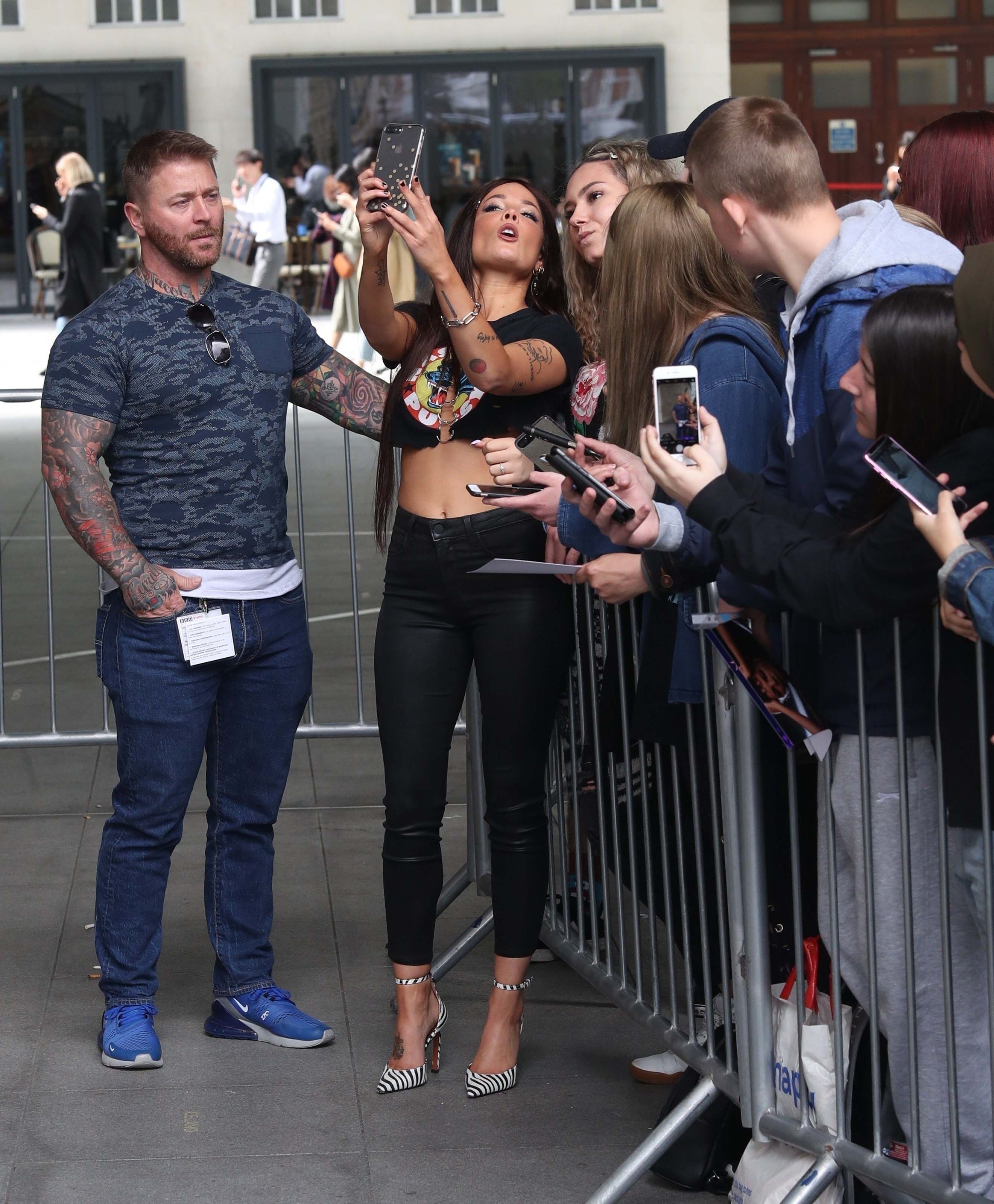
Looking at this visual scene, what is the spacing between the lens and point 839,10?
91.1 ft

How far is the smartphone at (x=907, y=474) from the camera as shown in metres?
2.32

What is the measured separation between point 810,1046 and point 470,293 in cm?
179

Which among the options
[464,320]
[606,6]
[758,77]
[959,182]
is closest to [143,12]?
[606,6]

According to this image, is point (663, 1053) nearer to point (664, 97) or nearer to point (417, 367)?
point (417, 367)

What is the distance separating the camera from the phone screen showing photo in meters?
2.65

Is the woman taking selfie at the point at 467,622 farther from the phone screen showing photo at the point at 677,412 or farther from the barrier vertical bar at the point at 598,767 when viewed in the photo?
the phone screen showing photo at the point at 677,412

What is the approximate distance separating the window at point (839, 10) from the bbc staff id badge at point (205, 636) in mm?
26737

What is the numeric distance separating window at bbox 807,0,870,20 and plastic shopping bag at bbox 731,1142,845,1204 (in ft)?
90.7

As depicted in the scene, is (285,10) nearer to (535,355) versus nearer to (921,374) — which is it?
(535,355)

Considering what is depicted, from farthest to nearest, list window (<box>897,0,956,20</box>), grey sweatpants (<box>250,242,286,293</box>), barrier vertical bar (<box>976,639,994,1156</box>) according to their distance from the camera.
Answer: window (<box>897,0,956,20</box>) → grey sweatpants (<box>250,242,286,293</box>) → barrier vertical bar (<box>976,639,994,1156</box>)

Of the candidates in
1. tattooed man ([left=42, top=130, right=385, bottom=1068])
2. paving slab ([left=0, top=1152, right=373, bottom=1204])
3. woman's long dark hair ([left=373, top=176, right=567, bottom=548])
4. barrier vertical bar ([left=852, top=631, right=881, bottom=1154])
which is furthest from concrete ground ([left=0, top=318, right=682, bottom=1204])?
woman's long dark hair ([left=373, top=176, right=567, bottom=548])

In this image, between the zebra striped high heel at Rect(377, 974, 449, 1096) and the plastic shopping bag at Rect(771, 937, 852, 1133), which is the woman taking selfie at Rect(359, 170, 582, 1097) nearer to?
the zebra striped high heel at Rect(377, 974, 449, 1096)

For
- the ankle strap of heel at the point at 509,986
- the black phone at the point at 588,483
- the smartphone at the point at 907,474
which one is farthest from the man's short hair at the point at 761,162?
the ankle strap of heel at the point at 509,986

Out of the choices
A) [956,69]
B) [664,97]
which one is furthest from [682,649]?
[956,69]
